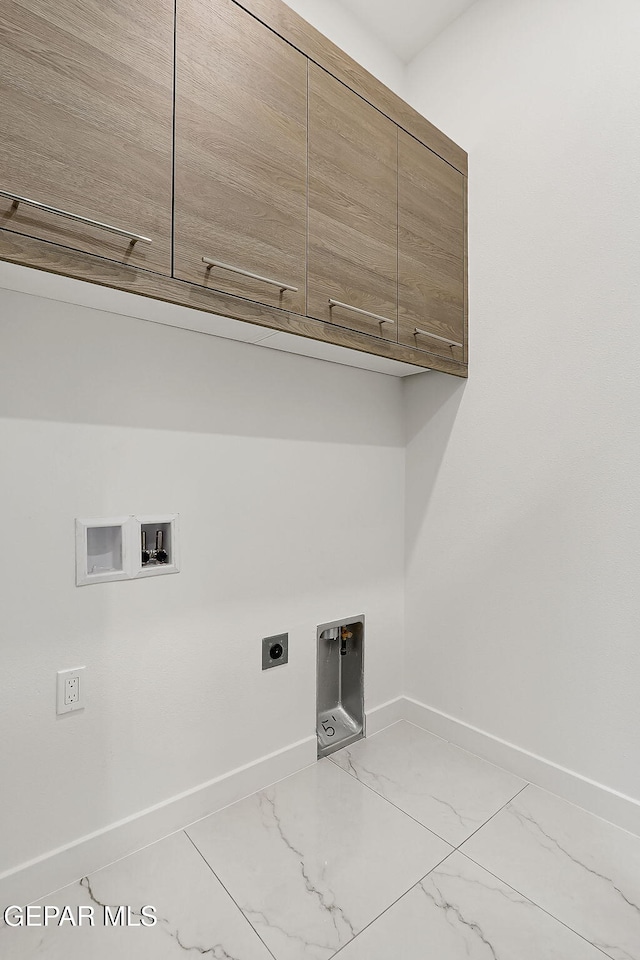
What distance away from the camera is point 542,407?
1.47 m

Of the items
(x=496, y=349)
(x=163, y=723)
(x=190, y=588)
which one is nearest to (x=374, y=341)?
(x=496, y=349)

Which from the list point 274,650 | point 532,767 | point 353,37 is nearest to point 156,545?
point 274,650

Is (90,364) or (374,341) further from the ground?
(374,341)

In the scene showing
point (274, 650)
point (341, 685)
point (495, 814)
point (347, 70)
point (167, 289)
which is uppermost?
point (347, 70)

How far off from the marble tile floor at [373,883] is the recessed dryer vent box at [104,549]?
2.23 ft

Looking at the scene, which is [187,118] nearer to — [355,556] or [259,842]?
[355,556]

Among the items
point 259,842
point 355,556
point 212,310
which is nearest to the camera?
point 212,310

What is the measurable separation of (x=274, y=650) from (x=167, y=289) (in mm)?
1032

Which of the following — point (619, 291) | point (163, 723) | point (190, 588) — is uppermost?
Answer: point (619, 291)

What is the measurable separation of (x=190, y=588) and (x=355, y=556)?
2.03 ft

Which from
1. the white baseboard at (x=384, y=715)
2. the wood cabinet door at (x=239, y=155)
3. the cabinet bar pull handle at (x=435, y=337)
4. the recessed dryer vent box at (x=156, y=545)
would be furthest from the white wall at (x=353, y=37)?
the white baseboard at (x=384, y=715)

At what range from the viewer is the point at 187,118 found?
38.9 inches

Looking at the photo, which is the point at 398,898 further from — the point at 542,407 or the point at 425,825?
the point at 542,407

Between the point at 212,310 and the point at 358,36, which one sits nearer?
the point at 212,310
